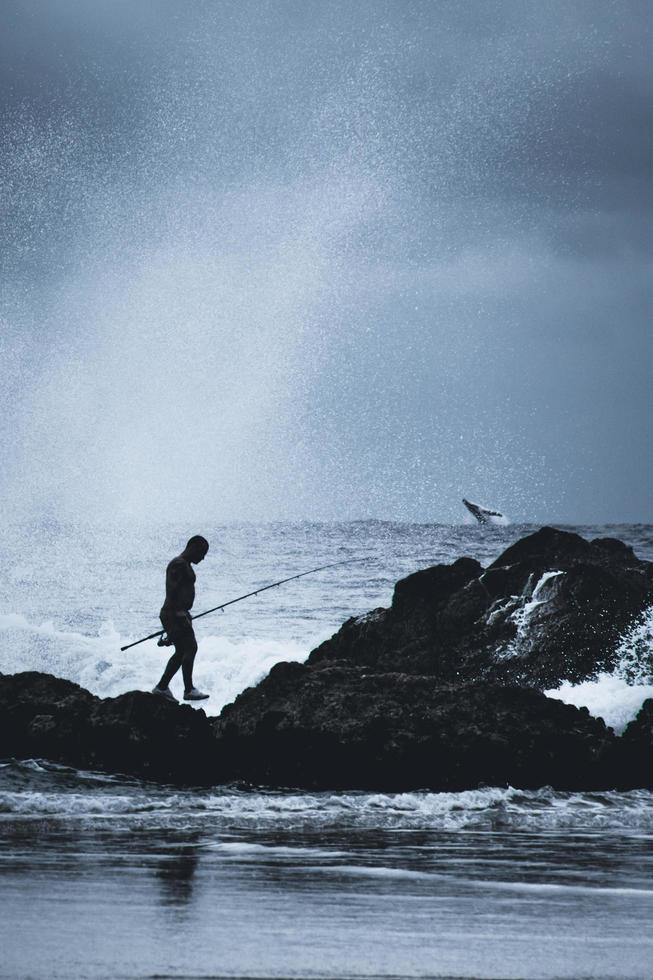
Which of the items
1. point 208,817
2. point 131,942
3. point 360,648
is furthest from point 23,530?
point 131,942

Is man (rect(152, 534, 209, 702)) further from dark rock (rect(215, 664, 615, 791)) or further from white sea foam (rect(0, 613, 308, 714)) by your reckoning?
white sea foam (rect(0, 613, 308, 714))

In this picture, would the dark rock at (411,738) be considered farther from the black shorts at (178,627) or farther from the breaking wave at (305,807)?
the black shorts at (178,627)

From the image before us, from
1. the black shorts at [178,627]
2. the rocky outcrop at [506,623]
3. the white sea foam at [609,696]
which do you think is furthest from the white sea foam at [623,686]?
the black shorts at [178,627]

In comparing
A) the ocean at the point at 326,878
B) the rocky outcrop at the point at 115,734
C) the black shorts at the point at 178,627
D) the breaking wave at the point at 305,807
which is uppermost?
the black shorts at the point at 178,627

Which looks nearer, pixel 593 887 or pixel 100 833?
pixel 593 887

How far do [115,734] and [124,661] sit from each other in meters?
8.09

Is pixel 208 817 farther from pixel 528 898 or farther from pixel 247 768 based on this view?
pixel 528 898

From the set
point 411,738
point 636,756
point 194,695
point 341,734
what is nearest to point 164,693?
point 194,695

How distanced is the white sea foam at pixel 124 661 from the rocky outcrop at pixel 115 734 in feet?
16.5

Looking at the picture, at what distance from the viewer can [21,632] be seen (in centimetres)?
2177

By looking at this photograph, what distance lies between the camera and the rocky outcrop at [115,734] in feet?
30.7

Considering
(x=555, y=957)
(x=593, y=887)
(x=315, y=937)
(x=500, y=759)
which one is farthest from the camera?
(x=500, y=759)

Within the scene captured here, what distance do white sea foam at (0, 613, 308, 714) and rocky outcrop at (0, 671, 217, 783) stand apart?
16.5 ft

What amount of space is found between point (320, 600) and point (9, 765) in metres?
21.7
